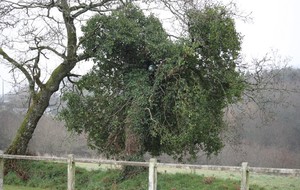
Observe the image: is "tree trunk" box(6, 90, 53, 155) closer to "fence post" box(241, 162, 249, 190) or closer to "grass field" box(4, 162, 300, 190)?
"grass field" box(4, 162, 300, 190)

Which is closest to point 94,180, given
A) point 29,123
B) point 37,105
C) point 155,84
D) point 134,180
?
point 134,180

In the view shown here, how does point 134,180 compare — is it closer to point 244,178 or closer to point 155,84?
point 155,84

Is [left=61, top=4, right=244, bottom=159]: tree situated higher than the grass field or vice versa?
[left=61, top=4, right=244, bottom=159]: tree

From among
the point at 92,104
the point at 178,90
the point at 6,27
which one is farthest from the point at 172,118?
the point at 6,27

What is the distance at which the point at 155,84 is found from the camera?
48.3ft

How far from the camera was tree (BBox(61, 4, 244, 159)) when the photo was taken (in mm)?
14445

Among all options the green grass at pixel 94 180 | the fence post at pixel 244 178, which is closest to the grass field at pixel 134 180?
the green grass at pixel 94 180

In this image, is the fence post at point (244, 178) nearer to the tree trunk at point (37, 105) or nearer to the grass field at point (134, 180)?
the grass field at point (134, 180)

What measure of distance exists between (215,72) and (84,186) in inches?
240

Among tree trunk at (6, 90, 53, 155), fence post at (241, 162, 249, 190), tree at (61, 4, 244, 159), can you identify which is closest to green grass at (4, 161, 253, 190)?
tree trunk at (6, 90, 53, 155)

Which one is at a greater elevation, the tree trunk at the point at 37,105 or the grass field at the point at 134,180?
the tree trunk at the point at 37,105

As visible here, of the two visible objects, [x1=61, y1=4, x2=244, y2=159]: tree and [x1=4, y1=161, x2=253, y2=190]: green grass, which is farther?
[x1=61, y1=4, x2=244, y2=159]: tree

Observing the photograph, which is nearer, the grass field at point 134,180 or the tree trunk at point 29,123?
the grass field at point 134,180

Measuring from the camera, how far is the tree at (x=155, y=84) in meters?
14.4
